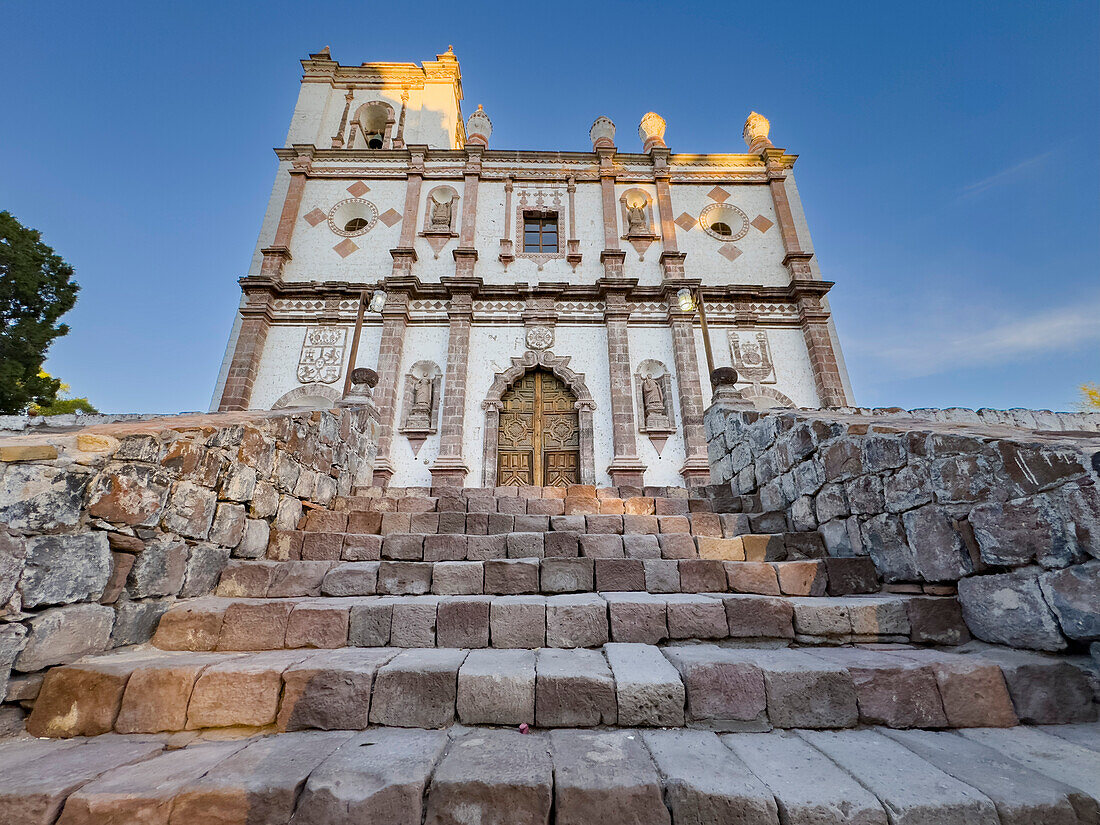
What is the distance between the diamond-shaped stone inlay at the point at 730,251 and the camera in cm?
1235

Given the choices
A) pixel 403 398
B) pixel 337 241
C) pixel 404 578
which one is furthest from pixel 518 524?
pixel 337 241

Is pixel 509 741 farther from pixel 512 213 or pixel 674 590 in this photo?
pixel 512 213

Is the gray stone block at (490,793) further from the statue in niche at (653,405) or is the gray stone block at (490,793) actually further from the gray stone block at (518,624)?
the statue in niche at (653,405)

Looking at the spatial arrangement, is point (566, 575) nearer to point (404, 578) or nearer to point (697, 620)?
point (697, 620)

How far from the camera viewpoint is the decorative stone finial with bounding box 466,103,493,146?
13438 millimetres

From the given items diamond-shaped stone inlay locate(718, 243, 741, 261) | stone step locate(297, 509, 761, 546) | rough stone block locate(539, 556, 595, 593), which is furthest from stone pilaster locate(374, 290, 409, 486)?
diamond-shaped stone inlay locate(718, 243, 741, 261)

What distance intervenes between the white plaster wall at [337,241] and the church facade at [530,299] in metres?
0.05

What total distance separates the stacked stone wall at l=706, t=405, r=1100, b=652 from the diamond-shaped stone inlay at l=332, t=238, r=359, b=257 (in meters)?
12.0

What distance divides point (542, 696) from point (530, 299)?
Result: 10.4 m

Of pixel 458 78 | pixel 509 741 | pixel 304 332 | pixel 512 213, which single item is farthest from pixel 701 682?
pixel 458 78

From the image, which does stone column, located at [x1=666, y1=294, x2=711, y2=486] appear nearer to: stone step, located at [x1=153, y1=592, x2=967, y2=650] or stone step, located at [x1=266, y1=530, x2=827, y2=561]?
stone step, located at [x1=266, y1=530, x2=827, y2=561]

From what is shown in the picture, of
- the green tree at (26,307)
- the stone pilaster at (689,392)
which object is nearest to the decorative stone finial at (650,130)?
the stone pilaster at (689,392)

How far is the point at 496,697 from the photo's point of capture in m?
1.96

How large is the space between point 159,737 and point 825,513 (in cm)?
439
